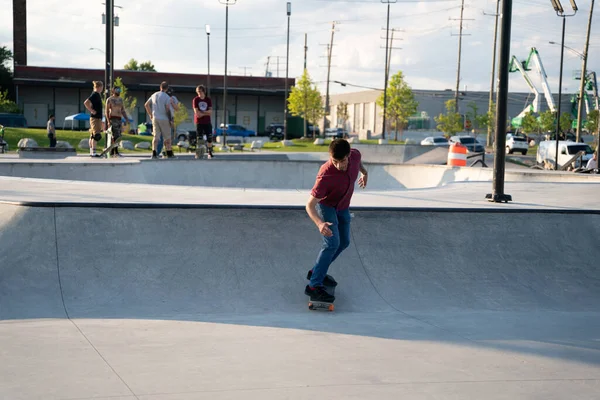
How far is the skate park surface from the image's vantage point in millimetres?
4113

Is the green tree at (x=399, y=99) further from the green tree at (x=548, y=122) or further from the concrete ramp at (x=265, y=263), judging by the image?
the concrete ramp at (x=265, y=263)

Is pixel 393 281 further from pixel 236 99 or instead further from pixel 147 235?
pixel 236 99

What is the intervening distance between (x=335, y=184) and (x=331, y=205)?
20 cm

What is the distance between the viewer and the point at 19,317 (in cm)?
555

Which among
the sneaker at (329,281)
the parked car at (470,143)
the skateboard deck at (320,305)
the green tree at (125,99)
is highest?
the green tree at (125,99)

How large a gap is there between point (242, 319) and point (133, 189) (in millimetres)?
4940

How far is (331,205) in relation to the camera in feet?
19.3

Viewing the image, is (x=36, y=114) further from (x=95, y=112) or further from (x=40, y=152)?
(x=95, y=112)

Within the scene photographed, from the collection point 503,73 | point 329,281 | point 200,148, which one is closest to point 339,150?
point 329,281

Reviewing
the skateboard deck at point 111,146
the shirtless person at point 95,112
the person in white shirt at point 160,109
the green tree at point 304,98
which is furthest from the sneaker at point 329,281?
the green tree at point 304,98

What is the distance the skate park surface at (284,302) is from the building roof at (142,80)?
207 feet

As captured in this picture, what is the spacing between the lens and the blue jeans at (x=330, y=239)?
591 centimetres

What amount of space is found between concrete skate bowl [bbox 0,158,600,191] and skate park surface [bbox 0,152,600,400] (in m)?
4.56

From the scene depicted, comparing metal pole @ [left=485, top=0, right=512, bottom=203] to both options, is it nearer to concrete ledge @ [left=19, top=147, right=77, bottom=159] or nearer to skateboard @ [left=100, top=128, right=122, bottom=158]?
skateboard @ [left=100, top=128, right=122, bottom=158]
